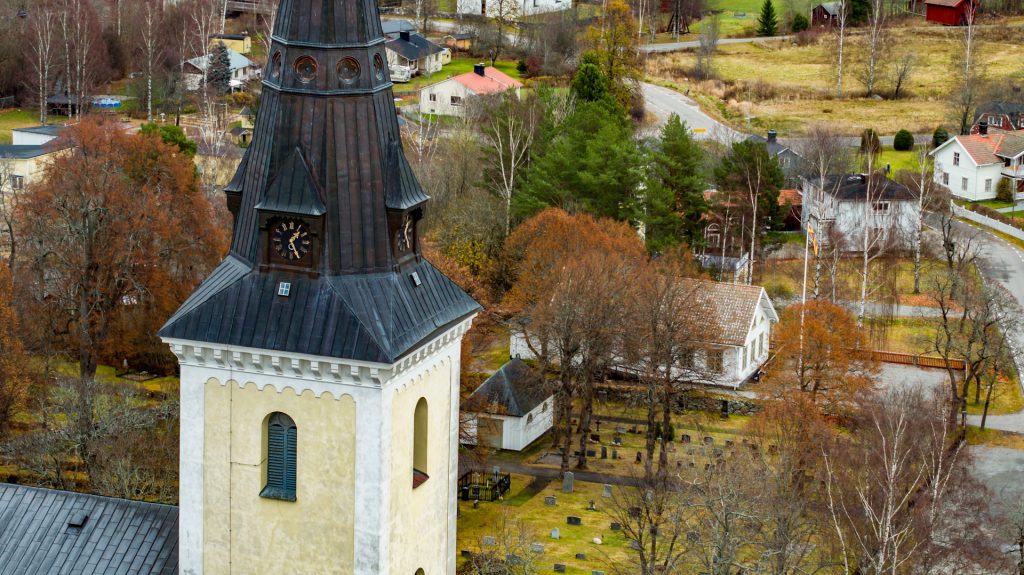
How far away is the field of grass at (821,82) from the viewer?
128 metres

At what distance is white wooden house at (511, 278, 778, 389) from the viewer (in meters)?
71.2

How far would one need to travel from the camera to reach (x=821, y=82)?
13975 centimetres

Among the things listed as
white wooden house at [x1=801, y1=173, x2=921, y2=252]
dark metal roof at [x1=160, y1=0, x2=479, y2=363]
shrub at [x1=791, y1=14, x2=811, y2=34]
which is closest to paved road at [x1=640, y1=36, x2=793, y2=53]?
shrub at [x1=791, y1=14, x2=811, y2=34]

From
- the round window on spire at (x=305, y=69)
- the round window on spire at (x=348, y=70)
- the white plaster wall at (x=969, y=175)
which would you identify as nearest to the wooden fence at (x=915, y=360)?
the white plaster wall at (x=969, y=175)

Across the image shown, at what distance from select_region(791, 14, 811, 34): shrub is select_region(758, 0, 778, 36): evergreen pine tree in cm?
193

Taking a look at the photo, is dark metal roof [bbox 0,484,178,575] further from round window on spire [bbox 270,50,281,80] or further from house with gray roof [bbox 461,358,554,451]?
house with gray roof [bbox 461,358,554,451]

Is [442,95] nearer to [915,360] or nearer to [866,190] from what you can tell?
[866,190]

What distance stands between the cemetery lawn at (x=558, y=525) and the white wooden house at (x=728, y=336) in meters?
8.38

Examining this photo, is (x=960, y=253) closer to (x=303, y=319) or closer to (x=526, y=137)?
(x=526, y=137)

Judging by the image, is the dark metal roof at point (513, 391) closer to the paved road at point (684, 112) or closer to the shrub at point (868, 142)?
the paved road at point (684, 112)

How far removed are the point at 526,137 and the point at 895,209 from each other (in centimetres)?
2151

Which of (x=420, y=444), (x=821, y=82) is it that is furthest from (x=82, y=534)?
(x=821, y=82)

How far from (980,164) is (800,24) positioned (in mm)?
54108

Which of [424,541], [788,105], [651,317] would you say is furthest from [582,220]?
[788,105]
